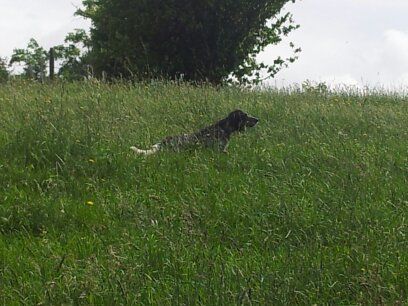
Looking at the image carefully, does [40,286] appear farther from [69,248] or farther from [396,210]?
[396,210]

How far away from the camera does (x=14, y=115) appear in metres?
7.73

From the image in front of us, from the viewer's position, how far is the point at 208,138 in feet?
23.8

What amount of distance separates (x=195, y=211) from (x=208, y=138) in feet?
7.92

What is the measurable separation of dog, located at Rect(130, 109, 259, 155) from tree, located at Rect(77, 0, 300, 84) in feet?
28.6

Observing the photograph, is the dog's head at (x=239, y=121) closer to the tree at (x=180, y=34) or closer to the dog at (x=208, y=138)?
the dog at (x=208, y=138)

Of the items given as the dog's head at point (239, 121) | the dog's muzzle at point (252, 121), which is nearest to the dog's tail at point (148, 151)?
the dog's head at point (239, 121)

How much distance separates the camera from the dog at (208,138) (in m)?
6.88

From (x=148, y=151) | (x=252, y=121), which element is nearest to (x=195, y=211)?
(x=148, y=151)

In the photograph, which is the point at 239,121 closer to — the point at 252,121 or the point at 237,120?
Answer: the point at 237,120

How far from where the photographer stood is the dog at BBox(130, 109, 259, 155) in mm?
6875

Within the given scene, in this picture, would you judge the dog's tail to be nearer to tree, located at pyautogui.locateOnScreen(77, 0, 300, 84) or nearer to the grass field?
the grass field

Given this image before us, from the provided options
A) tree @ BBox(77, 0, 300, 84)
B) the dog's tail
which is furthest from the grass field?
tree @ BBox(77, 0, 300, 84)

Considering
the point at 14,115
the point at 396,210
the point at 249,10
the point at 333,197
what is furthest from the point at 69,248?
the point at 249,10

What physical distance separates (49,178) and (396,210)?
3.00 m
